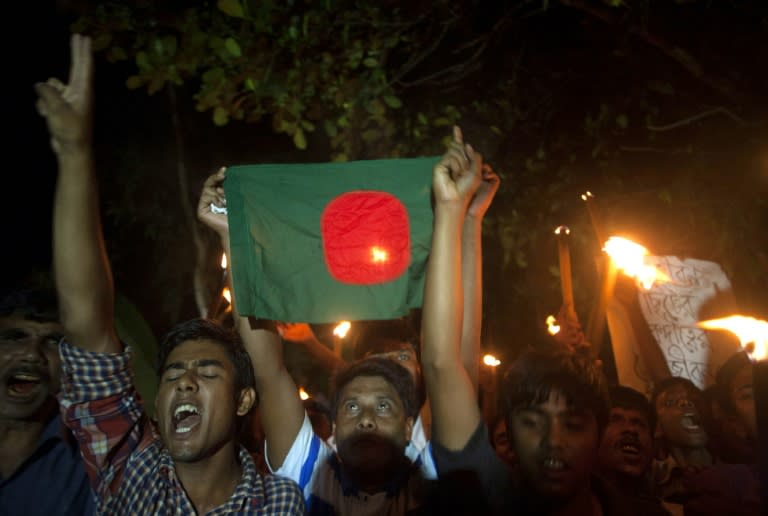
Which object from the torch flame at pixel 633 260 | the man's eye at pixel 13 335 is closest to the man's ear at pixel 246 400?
the man's eye at pixel 13 335

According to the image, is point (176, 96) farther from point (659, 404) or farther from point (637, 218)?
point (659, 404)

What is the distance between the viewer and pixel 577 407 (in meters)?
2.54

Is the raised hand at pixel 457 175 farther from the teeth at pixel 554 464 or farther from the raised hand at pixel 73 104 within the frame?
the raised hand at pixel 73 104

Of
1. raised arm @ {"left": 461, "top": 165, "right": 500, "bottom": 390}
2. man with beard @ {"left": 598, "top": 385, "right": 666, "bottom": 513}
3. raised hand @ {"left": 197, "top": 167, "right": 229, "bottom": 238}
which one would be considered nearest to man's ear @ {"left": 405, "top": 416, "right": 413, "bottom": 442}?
raised arm @ {"left": 461, "top": 165, "right": 500, "bottom": 390}

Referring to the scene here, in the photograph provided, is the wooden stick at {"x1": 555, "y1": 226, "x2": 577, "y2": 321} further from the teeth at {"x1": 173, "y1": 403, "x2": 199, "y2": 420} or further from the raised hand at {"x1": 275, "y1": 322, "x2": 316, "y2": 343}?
the teeth at {"x1": 173, "y1": 403, "x2": 199, "y2": 420}

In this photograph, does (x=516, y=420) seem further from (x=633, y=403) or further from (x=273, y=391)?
(x=633, y=403)

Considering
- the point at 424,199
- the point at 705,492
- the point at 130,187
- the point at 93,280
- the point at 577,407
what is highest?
the point at 130,187

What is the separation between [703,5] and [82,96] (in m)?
5.33

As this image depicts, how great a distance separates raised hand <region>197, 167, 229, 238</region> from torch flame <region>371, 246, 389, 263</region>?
75cm

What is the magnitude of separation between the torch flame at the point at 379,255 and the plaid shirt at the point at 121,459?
3.89 feet

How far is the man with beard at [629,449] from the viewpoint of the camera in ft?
12.0

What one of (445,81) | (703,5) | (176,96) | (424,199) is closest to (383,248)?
(424,199)

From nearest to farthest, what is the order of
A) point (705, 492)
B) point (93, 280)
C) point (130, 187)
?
point (93, 280)
point (705, 492)
point (130, 187)

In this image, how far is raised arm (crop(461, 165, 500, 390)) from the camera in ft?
9.66
